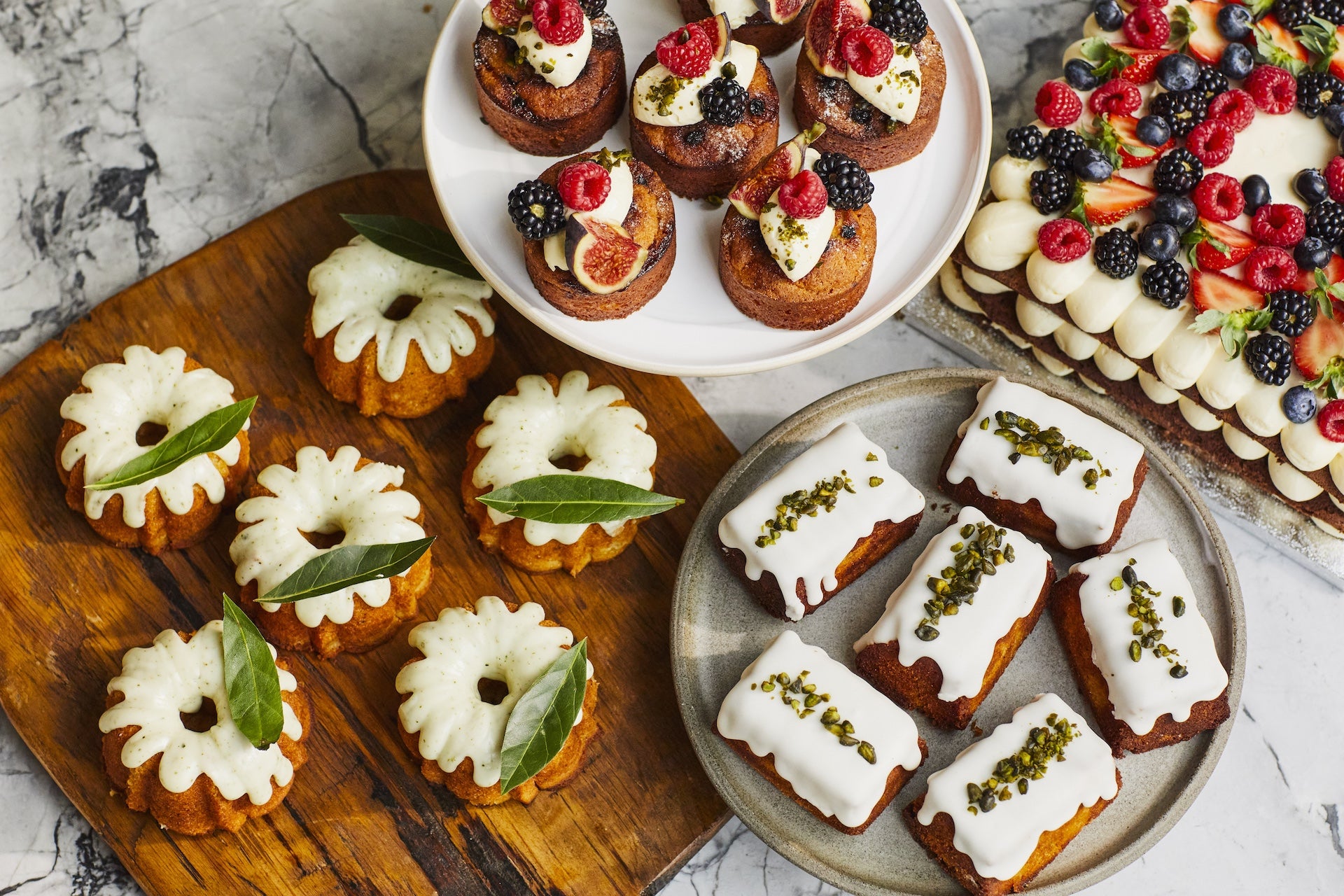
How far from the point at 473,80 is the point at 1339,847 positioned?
3.19m

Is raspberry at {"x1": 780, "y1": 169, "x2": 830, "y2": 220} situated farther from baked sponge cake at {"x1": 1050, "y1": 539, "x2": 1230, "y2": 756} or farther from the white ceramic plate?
baked sponge cake at {"x1": 1050, "y1": 539, "x2": 1230, "y2": 756}

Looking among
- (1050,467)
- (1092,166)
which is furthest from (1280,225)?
(1050,467)

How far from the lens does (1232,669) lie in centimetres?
311

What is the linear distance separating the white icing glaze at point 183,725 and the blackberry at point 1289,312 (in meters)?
2.72

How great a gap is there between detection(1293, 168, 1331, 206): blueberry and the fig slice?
149 centimetres

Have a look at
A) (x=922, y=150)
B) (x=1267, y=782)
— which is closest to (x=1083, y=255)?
(x=922, y=150)

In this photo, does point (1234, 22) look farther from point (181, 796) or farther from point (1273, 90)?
point (181, 796)

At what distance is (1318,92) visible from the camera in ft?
11.1

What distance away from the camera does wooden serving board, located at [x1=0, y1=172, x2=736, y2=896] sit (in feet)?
9.96

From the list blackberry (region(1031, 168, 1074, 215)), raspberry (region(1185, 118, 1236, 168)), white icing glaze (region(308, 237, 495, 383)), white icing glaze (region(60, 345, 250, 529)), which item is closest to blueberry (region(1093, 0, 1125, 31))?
raspberry (region(1185, 118, 1236, 168))

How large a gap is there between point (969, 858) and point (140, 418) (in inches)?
94.3

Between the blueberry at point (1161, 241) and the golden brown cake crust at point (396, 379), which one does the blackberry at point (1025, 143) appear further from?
the golden brown cake crust at point (396, 379)

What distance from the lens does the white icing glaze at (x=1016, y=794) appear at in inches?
113

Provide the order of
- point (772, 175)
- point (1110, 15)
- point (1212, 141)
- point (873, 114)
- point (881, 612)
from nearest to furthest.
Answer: point (772, 175), point (873, 114), point (881, 612), point (1212, 141), point (1110, 15)
